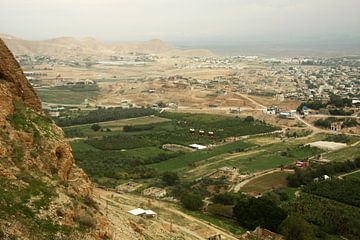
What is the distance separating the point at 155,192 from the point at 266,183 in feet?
45.4

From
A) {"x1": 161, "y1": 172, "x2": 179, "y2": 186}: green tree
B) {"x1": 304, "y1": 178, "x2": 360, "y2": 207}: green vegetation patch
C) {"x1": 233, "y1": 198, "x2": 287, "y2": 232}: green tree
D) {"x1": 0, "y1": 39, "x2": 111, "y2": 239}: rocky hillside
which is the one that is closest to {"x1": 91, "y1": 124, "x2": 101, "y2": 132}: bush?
{"x1": 161, "y1": 172, "x2": 179, "y2": 186}: green tree

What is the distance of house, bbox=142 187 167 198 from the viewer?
45.3 meters

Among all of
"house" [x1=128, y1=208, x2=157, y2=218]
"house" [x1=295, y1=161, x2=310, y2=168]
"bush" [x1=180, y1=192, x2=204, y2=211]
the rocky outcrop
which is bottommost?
"house" [x1=295, y1=161, x2=310, y2=168]

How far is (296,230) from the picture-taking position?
3344 cm

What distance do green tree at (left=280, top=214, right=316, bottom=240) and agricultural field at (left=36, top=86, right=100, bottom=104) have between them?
305ft

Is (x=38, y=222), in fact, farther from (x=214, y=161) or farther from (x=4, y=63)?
(x=214, y=161)

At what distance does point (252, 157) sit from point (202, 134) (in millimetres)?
16396

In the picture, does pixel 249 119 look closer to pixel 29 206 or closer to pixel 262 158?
pixel 262 158

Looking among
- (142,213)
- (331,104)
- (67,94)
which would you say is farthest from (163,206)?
(67,94)

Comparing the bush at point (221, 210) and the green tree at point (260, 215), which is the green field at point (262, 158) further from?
the green tree at point (260, 215)

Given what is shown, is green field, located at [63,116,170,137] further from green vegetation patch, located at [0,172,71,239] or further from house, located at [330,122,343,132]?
green vegetation patch, located at [0,172,71,239]

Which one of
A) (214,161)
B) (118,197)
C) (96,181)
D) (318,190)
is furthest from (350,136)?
(118,197)

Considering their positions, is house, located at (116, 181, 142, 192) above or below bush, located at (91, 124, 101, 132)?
above

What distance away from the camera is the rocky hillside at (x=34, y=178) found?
16.0m
